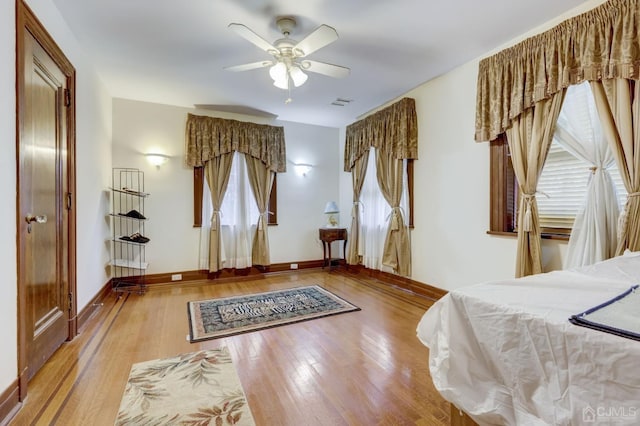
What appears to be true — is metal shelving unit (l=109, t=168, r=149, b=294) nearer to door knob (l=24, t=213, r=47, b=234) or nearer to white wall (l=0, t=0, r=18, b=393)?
door knob (l=24, t=213, r=47, b=234)

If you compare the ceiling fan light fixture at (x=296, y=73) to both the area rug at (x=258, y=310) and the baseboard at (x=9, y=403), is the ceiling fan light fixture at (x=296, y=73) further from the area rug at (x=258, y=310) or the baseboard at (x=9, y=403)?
the baseboard at (x=9, y=403)

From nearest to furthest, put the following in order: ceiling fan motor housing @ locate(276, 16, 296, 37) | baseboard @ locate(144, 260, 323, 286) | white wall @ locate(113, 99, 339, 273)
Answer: ceiling fan motor housing @ locate(276, 16, 296, 37), white wall @ locate(113, 99, 339, 273), baseboard @ locate(144, 260, 323, 286)

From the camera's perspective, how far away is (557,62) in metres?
2.39

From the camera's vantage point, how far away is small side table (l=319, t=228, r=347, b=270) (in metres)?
5.14

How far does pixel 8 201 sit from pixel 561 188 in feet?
12.9

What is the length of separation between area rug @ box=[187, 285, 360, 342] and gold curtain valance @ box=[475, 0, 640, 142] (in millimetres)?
2454

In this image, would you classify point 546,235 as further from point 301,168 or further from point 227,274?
point 227,274

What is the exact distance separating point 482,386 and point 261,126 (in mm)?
4646

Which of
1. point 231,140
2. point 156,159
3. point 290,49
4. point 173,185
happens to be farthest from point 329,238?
point 290,49

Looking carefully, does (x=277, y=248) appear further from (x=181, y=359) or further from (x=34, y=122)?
(x=34, y=122)

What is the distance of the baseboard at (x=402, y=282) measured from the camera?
365cm

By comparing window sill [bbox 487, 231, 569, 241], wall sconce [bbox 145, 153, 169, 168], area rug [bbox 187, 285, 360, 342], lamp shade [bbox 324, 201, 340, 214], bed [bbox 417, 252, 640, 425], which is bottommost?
area rug [bbox 187, 285, 360, 342]

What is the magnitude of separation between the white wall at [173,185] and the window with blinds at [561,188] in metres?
3.60

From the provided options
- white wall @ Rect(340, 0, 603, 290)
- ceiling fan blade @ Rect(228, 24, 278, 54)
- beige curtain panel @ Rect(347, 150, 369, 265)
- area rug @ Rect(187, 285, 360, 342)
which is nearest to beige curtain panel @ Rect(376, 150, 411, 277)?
white wall @ Rect(340, 0, 603, 290)
